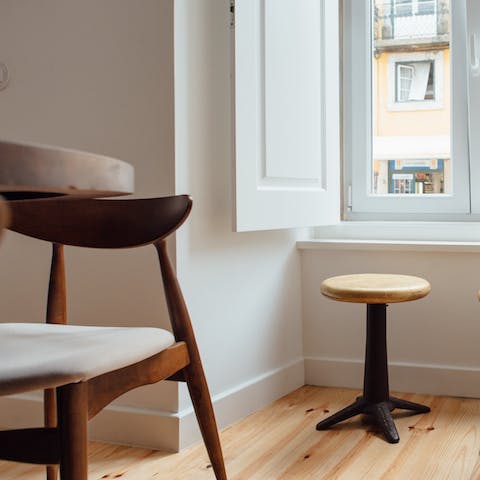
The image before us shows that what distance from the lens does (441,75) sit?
3.06 metres

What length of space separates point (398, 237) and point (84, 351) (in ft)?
6.59

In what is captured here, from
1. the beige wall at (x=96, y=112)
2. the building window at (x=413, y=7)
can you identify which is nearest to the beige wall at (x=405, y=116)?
the building window at (x=413, y=7)

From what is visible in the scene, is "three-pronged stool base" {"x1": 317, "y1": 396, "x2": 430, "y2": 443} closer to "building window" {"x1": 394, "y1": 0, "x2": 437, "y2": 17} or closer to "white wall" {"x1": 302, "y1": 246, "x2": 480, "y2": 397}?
"white wall" {"x1": 302, "y1": 246, "x2": 480, "y2": 397}

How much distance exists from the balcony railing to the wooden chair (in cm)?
187

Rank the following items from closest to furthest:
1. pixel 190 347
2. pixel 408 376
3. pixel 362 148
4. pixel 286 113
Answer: pixel 190 347
pixel 286 113
pixel 408 376
pixel 362 148

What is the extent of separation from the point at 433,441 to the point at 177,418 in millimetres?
770

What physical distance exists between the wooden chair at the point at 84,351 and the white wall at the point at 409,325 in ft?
4.60

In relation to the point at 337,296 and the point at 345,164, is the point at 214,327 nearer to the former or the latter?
the point at 337,296

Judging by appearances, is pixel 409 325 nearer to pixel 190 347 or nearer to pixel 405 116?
pixel 405 116

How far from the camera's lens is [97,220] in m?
1.67

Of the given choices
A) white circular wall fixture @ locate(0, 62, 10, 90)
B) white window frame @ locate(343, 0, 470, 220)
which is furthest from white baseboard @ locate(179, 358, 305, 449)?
white circular wall fixture @ locate(0, 62, 10, 90)

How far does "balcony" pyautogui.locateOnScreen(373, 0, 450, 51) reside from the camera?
3051 millimetres

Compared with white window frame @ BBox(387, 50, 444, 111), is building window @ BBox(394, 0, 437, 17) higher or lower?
higher

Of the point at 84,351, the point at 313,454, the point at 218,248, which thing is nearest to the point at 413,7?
the point at 218,248
